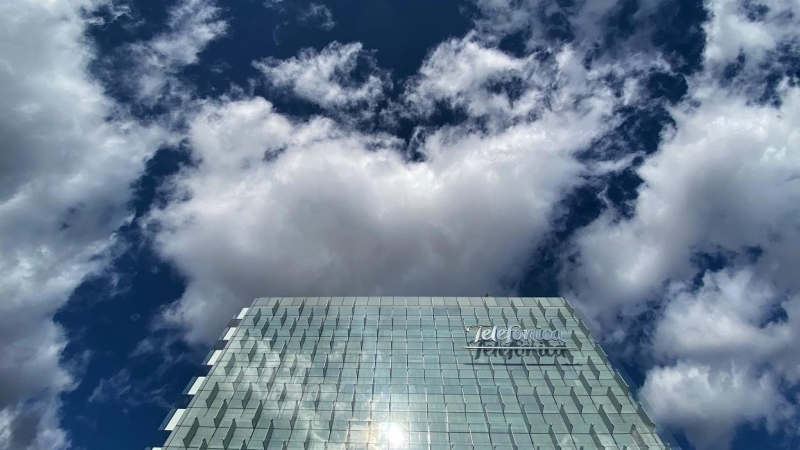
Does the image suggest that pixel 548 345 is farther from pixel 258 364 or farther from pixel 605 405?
pixel 258 364

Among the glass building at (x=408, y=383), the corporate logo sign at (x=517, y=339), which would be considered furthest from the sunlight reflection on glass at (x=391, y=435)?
the corporate logo sign at (x=517, y=339)

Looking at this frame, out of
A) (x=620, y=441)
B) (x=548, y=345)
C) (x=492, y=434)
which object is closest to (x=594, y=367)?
(x=548, y=345)

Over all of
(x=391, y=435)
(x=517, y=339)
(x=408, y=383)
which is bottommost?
(x=391, y=435)

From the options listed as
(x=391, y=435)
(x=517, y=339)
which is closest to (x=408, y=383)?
(x=391, y=435)

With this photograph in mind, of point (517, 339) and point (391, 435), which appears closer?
point (391, 435)

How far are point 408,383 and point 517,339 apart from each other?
1643 cm

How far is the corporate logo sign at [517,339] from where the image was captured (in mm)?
63844

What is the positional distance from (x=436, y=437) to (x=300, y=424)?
14.6 m

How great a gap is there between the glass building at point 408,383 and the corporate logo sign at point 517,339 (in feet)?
0.53

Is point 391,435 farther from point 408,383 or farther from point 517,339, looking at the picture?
point 517,339

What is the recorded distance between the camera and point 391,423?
51.9m

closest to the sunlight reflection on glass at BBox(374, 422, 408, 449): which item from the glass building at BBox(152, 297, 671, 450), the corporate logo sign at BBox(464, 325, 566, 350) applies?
the glass building at BBox(152, 297, 671, 450)

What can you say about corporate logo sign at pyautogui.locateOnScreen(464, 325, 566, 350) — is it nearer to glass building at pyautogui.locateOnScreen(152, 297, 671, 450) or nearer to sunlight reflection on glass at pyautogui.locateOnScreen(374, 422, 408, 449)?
glass building at pyautogui.locateOnScreen(152, 297, 671, 450)

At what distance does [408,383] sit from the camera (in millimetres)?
58156
